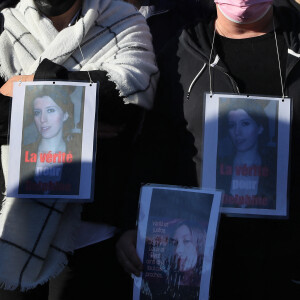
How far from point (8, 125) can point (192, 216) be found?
2.28ft

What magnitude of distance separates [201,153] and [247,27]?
50cm

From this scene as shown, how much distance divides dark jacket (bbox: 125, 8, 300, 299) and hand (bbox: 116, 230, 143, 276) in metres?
0.05

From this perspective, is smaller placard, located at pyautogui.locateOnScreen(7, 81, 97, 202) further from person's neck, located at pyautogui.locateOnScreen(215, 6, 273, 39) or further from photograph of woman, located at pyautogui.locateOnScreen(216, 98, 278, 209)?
person's neck, located at pyautogui.locateOnScreen(215, 6, 273, 39)

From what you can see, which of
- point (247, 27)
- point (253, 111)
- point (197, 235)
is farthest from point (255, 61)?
point (197, 235)

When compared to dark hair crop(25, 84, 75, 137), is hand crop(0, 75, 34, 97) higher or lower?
higher

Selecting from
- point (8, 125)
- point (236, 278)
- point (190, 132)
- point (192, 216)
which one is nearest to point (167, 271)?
point (192, 216)

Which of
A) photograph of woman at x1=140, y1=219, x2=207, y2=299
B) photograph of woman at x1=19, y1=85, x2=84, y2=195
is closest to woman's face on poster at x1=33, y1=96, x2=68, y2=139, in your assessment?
photograph of woman at x1=19, y1=85, x2=84, y2=195

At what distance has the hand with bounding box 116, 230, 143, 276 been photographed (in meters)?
2.01

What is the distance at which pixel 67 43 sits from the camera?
2248 mm

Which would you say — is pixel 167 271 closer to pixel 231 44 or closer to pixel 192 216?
pixel 192 216

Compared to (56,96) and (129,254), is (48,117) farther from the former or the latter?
(129,254)

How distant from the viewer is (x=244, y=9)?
7.14ft

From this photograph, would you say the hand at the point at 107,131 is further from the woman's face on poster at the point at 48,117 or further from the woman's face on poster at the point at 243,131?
the woman's face on poster at the point at 243,131

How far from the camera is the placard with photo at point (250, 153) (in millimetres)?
2041
